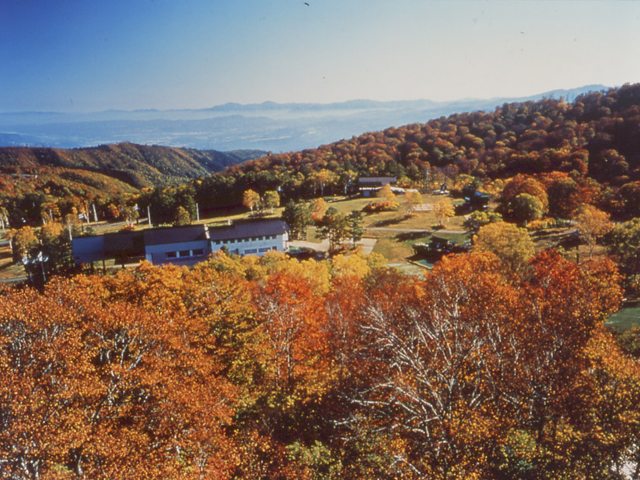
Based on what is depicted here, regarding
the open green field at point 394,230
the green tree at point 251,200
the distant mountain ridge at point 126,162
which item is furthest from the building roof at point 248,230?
the distant mountain ridge at point 126,162

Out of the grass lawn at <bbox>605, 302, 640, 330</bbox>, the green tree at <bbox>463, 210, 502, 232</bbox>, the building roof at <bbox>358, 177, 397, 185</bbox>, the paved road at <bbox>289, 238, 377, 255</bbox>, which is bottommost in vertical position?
the grass lawn at <bbox>605, 302, 640, 330</bbox>

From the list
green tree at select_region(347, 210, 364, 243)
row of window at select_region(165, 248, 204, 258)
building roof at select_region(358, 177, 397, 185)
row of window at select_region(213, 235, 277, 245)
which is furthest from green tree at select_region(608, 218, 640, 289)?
building roof at select_region(358, 177, 397, 185)

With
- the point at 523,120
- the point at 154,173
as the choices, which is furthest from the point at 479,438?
the point at 154,173

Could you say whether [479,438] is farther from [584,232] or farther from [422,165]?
[422,165]

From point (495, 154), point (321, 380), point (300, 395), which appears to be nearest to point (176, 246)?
point (321, 380)

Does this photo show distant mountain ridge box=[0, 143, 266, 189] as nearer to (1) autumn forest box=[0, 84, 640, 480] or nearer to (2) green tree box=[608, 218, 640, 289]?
(1) autumn forest box=[0, 84, 640, 480]

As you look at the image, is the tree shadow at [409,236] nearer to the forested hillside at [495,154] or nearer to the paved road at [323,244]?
the paved road at [323,244]
